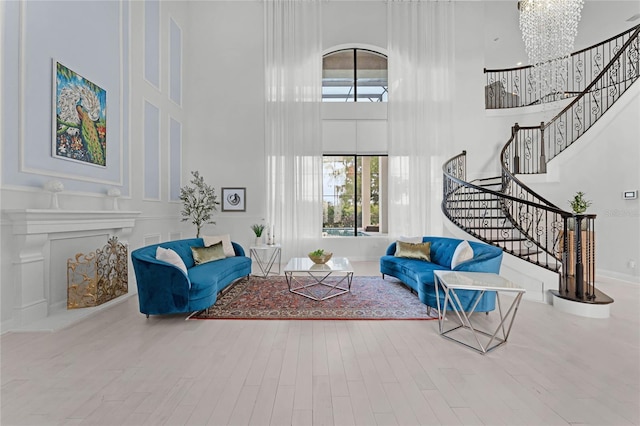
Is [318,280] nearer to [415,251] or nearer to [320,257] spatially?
[320,257]

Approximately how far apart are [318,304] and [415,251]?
199 centimetres

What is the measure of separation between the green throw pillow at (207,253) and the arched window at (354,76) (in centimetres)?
485

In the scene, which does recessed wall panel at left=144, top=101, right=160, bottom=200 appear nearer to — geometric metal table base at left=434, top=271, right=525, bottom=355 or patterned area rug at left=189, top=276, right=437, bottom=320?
patterned area rug at left=189, top=276, right=437, bottom=320

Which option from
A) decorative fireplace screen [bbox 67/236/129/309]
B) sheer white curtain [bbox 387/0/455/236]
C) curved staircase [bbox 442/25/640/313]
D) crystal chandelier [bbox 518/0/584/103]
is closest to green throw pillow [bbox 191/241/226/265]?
decorative fireplace screen [bbox 67/236/129/309]

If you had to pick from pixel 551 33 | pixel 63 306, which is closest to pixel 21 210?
pixel 63 306

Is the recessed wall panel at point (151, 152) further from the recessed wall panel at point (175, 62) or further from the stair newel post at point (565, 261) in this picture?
the stair newel post at point (565, 261)

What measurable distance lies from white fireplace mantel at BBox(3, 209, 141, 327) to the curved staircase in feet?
19.2

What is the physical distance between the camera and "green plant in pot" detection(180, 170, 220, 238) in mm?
6777

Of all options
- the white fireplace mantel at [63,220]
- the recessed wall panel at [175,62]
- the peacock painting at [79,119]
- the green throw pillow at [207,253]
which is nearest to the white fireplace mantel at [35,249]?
the white fireplace mantel at [63,220]

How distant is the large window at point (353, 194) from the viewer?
313 inches

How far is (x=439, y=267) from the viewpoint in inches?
178

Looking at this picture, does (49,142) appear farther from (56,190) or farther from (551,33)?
(551,33)

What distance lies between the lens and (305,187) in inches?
297

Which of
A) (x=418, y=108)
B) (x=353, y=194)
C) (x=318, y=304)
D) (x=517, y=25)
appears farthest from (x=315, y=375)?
(x=517, y=25)
